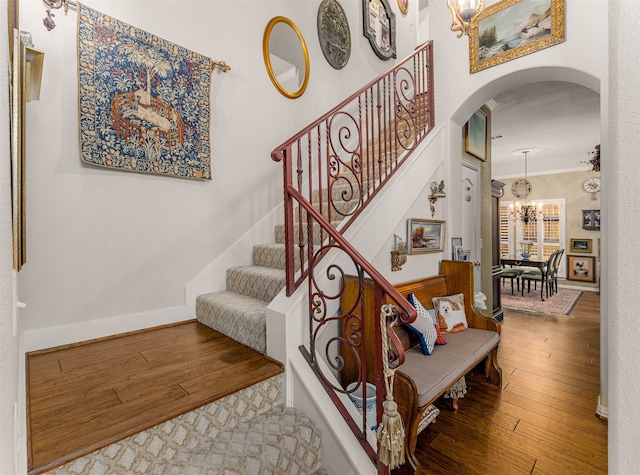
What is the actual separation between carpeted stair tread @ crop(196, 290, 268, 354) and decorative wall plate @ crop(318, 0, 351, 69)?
3237 millimetres

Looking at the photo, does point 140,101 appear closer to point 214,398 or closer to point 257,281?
point 257,281

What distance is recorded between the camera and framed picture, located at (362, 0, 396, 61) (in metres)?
4.33

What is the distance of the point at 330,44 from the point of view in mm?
3906

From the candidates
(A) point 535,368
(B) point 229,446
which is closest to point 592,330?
(A) point 535,368

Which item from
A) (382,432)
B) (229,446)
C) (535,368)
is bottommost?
(535,368)

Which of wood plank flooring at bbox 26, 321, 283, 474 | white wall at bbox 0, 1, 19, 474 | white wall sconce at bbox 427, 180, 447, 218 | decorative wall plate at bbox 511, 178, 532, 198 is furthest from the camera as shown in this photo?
decorative wall plate at bbox 511, 178, 532, 198

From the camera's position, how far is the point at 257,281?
2412 millimetres

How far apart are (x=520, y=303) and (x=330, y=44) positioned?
5.92 meters

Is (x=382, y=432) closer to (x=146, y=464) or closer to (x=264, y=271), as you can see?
(x=146, y=464)

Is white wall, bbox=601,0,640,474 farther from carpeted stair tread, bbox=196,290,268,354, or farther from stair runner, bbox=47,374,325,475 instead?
carpeted stair tread, bbox=196,290,268,354

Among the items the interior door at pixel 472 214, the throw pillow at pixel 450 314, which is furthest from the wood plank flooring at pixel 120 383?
the interior door at pixel 472 214

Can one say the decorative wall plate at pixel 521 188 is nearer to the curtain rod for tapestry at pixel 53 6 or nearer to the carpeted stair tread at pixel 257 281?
the carpeted stair tread at pixel 257 281

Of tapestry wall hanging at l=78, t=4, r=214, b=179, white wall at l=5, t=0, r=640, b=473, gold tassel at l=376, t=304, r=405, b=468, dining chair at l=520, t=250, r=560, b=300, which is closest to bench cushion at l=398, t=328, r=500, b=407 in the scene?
gold tassel at l=376, t=304, r=405, b=468

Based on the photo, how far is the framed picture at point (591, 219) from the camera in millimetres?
7618
